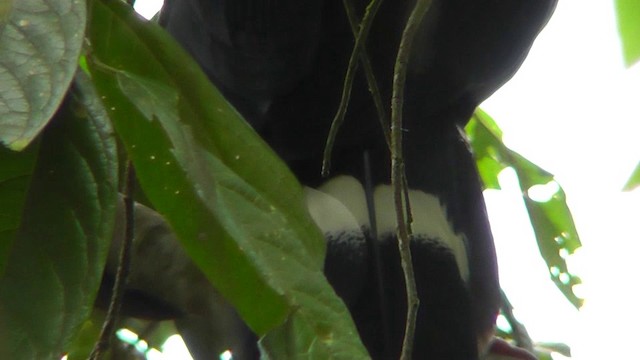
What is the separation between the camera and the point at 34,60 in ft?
1.37

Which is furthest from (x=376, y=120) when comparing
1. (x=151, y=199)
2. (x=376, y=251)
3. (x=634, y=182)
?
(x=151, y=199)

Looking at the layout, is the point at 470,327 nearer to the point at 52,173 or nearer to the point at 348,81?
the point at 348,81

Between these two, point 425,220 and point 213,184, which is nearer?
point 213,184

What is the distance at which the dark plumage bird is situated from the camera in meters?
0.79

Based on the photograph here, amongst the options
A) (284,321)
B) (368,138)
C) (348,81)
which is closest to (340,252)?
(368,138)

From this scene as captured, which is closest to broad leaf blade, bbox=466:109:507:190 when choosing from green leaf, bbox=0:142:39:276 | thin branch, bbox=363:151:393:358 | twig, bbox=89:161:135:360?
thin branch, bbox=363:151:393:358

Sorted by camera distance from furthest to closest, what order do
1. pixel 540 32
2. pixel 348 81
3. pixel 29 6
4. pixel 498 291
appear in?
pixel 498 291 < pixel 540 32 < pixel 348 81 < pixel 29 6

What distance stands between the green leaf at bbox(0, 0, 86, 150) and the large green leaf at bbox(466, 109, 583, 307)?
0.79 m

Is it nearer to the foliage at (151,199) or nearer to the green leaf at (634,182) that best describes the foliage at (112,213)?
the foliage at (151,199)

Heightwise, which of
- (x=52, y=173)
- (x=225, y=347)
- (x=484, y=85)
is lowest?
(x=225, y=347)

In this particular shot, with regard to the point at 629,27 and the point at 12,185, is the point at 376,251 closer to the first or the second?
the point at 629,27

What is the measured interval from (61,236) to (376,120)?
406 millimetres

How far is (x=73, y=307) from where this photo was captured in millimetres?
476

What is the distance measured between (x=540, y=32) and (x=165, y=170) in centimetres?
41
